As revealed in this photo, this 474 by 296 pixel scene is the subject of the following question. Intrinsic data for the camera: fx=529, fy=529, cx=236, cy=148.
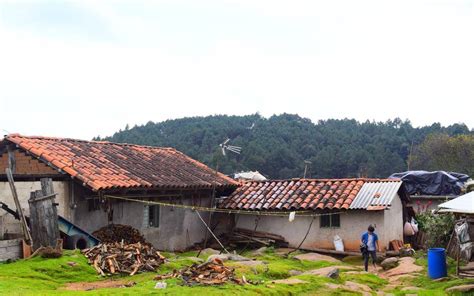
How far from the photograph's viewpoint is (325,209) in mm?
20844

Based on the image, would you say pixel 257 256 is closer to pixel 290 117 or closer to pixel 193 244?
pixel 193 244

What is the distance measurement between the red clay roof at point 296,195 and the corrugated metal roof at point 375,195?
226mm

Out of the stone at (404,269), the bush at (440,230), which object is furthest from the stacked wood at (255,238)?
the bush at (440,230)

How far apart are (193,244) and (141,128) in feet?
152

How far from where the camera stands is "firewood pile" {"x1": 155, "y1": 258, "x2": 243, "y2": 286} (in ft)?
38.4

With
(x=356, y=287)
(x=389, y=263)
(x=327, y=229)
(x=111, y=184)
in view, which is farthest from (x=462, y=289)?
(x=111, y=184)

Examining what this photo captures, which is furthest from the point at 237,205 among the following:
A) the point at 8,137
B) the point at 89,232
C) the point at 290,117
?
the point at 290,117

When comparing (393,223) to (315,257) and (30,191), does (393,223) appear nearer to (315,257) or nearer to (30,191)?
(315,257)

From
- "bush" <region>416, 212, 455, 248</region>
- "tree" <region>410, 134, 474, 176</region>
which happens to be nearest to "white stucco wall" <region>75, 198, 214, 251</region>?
"bush" <region>416, 212, 455, 248</region>

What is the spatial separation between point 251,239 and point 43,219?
10020mm

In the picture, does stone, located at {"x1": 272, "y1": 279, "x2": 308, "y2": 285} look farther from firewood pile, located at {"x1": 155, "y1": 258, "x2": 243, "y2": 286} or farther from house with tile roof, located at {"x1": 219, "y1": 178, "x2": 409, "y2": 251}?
house with tile roof, located at {"x1": 219, "y1": 178, "x2": 409, "y2": 251}

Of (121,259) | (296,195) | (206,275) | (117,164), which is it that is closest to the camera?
(206,275)

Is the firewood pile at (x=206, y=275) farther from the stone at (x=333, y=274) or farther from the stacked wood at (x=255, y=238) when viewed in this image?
the stacked wood at (x=255, y=238)

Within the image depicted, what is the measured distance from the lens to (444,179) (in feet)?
96.2
